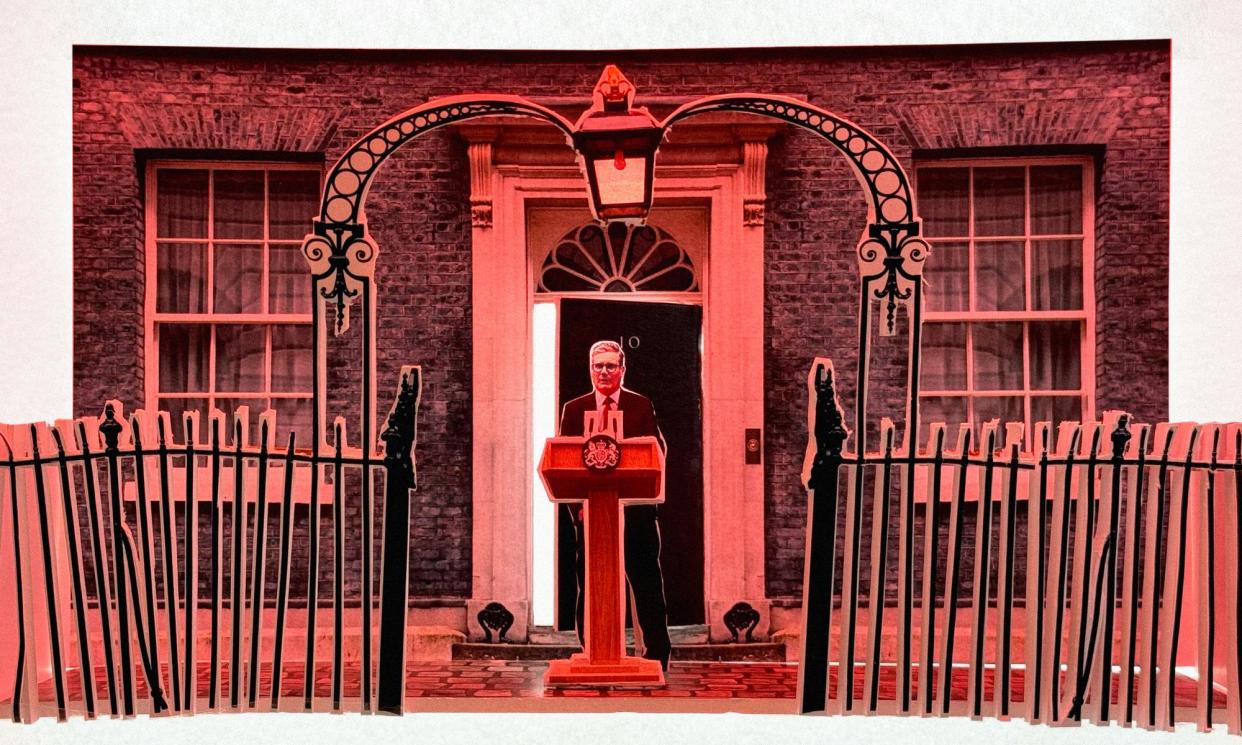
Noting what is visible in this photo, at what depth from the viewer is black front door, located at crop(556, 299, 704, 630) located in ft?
20.6

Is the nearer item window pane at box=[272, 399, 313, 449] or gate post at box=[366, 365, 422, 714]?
gate post at box=[366, 365, 422, 714]

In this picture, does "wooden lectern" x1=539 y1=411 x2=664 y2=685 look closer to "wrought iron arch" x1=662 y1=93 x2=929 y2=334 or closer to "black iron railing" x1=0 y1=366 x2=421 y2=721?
"black iron railing" x1=0 y1=366 x2=421 y2=721

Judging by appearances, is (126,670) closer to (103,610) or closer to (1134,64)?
(103,610)

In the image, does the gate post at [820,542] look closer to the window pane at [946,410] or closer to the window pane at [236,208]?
the window pane at [946,410]

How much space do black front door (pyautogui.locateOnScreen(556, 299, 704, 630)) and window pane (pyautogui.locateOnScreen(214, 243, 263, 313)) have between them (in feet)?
5.12

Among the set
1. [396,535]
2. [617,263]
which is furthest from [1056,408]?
[396,535]

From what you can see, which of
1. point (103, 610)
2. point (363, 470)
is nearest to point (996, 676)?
point (363, 470)

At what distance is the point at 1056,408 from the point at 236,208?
420 centimetres

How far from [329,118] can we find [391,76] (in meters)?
0.37

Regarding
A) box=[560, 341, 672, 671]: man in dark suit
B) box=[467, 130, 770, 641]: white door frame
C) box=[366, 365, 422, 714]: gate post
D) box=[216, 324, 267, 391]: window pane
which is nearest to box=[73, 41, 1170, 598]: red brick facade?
box=[467, 130, 770, 641]: white door frame

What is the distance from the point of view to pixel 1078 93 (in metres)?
6.29

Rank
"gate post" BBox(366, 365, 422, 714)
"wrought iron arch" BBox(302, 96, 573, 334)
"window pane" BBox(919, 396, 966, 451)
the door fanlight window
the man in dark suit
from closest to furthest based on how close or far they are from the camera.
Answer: "gate post" BBox(366, 365, 422, 714) → "wrought iron arch" BBox(302, 96, 573, 334) → the man in dark suit → "window pane" BBox(919, 396, 966, 451) → the door fanlight window

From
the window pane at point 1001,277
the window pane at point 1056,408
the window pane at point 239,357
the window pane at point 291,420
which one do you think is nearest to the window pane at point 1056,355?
the window pane at point 1056,408

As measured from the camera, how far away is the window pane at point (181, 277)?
20.7 ft
